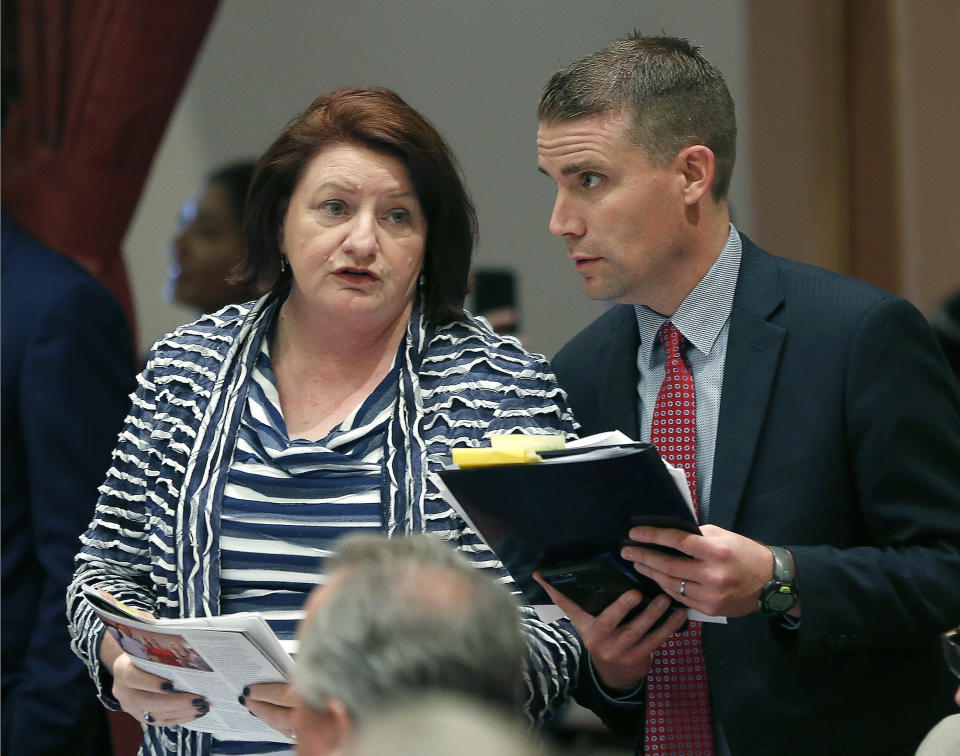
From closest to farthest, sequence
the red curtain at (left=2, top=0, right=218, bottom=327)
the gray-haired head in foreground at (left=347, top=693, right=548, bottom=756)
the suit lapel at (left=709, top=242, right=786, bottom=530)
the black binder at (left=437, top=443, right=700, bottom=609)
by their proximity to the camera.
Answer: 1. the gray-haired head in foreground at (left=347, top=693, right=548, bottom=756)
2. the black binder at (left=437, top=443, right=700, bottom=609)
3. the suit lapel at (left=709, top=242, right=786, bottom=530)
4. the red curtain at (left=2, top=0, right=218, bottom=327)

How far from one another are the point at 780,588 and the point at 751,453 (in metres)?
0.24

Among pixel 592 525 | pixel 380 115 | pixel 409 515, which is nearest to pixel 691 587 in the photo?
pixel 592 525

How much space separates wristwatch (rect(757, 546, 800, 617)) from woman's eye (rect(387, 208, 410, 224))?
34.0 inches

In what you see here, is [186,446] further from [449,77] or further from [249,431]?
[449,77]

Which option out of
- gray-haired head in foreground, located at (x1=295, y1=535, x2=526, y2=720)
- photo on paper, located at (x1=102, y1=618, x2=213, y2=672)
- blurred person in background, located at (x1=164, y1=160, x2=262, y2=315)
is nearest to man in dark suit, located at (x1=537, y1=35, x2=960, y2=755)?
photo on paper, located at (x1=102, y1=618, x2=213, y2=672)

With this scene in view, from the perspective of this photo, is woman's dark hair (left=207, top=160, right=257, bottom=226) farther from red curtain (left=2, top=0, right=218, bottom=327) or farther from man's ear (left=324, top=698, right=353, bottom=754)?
man's ear (left=324, top=698, right=353, bottom=754)

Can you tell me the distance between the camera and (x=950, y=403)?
7.10 ft

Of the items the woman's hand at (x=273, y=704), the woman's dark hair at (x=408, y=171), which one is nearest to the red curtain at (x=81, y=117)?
the woman's dark hair at (x=408, y=171)

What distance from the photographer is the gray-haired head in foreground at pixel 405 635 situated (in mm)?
1193

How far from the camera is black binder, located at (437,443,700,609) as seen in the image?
5.97ft

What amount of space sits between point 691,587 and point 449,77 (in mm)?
2853

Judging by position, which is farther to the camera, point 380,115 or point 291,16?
point 291,16

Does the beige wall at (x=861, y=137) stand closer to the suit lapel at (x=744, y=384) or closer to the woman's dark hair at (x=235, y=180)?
the woman's dark hair at (x=235, y=180)

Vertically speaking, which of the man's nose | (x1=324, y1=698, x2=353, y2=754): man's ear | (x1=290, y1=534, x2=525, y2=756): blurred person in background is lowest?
(x1=324, y1=698, x2=353, y2=754): man's ear
